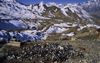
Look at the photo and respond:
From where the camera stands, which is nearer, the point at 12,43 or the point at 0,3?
the point at 12,43

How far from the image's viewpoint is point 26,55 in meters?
4.80

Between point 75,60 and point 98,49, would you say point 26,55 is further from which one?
point 98,49

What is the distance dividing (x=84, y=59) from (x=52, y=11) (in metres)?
94.9

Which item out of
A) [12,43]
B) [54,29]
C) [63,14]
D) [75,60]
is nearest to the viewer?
[75,60]

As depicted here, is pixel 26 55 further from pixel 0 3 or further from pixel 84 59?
pixel 0 3

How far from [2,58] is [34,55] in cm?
157

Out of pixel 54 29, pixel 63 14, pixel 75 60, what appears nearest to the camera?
pixel 75 60

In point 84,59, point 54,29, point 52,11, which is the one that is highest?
point 52,11

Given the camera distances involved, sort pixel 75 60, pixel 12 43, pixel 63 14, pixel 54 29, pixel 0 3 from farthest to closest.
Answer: pixel 0 3 → pixel 63 14 → pixel 54 29 → pixel 12 43 → pixel 75 60

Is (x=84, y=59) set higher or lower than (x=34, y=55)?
lower

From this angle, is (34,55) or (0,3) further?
(0,3)

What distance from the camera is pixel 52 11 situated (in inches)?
3812

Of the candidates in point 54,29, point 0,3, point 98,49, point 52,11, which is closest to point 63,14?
point 52,11

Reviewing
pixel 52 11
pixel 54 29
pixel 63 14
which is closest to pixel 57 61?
pixel 54 29
